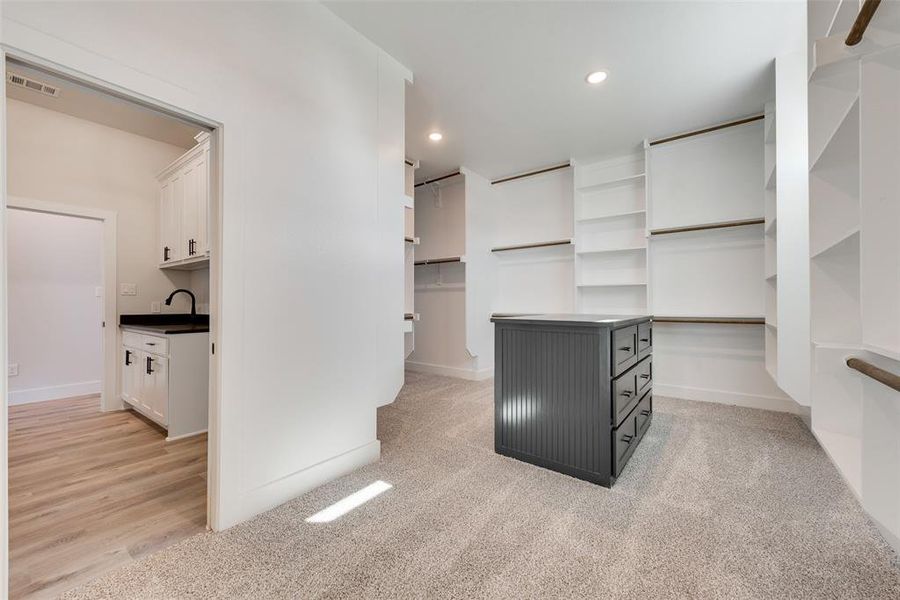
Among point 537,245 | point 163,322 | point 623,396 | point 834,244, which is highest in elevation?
point 537,245

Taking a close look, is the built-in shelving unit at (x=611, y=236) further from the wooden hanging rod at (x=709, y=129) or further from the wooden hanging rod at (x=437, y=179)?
the wooden hanging rod at (x=437, y=179)

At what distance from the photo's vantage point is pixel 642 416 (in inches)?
102

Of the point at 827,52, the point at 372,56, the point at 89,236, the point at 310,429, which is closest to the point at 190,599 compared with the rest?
the point at 310,429

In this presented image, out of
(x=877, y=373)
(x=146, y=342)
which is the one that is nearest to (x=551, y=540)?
(x=877, y=373)

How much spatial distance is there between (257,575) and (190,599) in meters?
0.20

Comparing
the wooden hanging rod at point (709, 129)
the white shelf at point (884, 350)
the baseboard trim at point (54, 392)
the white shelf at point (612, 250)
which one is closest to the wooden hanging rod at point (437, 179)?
the white shelf at point (612, 250)

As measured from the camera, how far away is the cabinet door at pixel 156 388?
279cm

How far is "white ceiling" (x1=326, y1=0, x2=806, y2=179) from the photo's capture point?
2066mm

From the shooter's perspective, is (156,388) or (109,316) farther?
(109,316)

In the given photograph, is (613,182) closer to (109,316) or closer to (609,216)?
(609,216)

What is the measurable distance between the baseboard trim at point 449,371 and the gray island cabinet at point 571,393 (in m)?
2.23

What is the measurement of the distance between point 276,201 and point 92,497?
6.15 ft

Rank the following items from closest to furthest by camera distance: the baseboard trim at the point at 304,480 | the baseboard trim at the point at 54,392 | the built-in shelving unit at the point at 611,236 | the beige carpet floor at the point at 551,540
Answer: the beige carpet floor at the point at 551,540 → the baseboard trim at the point at 304,480 → the baseboard trim at the point at 54,392 → the built-in shelving unit at the point at 611,236

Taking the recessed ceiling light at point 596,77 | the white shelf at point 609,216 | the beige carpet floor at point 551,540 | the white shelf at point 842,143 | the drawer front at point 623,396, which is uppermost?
the recessed ceiling light at point 596,77
